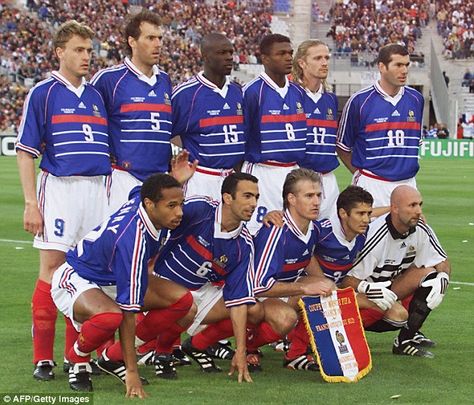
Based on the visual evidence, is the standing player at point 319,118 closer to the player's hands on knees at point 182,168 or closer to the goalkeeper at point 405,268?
the goalkeeper at point 405,268

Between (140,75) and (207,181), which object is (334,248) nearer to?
(207,181)

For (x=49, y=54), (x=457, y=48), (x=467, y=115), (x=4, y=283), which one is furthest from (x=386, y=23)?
(x=4, y=283)

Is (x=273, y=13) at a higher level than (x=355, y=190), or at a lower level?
higher

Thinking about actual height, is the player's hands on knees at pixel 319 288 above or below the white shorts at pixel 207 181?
below

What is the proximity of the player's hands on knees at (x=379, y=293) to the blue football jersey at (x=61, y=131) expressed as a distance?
1861mm

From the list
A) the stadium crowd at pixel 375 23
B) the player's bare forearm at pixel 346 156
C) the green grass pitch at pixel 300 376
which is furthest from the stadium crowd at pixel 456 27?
the player's bare forearm at pixel 346 156

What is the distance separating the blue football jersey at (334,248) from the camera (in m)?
7.10

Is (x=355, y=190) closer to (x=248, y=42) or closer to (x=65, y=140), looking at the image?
(x=65, y=140)

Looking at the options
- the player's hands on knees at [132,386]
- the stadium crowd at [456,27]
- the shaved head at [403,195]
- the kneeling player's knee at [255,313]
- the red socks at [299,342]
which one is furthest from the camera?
the stadium crowd at [456,27]

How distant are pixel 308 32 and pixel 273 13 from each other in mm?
1748

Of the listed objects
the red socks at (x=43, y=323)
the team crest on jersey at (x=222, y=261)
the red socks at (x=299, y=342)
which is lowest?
the red socks at (x=299, y=342)

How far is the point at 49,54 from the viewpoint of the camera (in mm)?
39781

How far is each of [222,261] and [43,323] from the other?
1139 mm

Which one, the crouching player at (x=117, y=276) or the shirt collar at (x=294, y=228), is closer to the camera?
the crouching player at (x=117, y=276)
